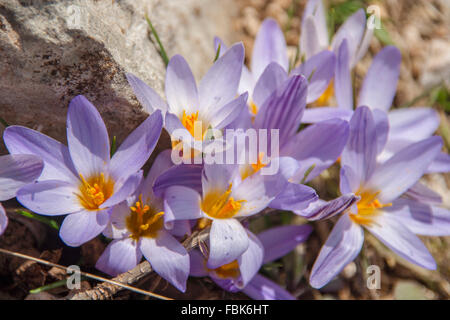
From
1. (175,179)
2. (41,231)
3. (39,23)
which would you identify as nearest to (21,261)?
(41,231)

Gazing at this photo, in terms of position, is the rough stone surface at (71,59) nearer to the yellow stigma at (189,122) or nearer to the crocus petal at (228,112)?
the yellow stigma at (189,122)

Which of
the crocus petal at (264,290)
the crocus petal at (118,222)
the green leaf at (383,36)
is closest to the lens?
the crocus petal at (118,222)

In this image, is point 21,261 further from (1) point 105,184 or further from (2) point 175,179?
(2) point 175,179

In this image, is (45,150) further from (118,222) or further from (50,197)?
(118,222)

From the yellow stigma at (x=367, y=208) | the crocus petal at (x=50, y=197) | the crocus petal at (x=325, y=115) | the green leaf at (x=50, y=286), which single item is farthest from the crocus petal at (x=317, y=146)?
the green leaf at (x=50, y=286)

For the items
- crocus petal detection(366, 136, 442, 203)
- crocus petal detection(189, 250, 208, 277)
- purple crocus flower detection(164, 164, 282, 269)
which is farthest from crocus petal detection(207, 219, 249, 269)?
crocus petal detection(366, 136, 442, 203)

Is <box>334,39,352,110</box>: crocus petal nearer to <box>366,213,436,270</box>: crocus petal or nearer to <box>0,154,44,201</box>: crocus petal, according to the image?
<box>366,213,436,270</box>: crocus petal

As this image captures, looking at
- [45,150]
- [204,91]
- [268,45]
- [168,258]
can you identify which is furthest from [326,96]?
[45,150]
